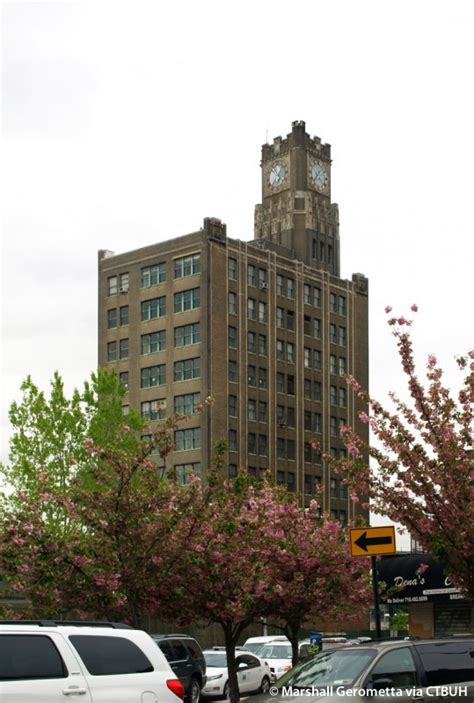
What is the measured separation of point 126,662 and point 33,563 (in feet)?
36.7

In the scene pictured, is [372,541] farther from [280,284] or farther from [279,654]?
[280,284]

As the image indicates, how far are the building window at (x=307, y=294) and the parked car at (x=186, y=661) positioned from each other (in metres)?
75.6

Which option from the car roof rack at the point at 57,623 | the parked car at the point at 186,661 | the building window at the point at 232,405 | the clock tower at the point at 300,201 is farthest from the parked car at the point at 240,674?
the clock tower at the point at 300,201

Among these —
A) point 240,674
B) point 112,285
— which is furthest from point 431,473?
point 112,285

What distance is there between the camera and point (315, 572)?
1173 inches

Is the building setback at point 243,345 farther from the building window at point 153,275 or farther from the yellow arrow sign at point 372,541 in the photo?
the yellow arrow sign at point 372,541

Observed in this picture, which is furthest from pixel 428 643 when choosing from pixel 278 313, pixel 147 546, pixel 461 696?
pixel 278 313

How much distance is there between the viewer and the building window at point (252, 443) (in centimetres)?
9800

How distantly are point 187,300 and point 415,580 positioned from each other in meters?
60.6

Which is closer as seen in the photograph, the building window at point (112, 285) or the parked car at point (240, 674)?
the parked car at point (240, 674)

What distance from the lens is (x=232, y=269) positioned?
98.7m

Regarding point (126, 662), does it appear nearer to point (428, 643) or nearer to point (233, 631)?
point (428, 643)

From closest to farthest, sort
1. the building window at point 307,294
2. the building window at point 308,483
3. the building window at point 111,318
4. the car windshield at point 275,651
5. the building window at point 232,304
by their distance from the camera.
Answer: the car windshield at point 275,651, the building window at point 232,304, the building window at point 111,318, the building window at point 308,483, the building window at point 307,294

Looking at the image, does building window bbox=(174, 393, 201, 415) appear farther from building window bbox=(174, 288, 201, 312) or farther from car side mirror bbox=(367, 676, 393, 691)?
car side mirror bbox=(367, 676, 393, 691)
